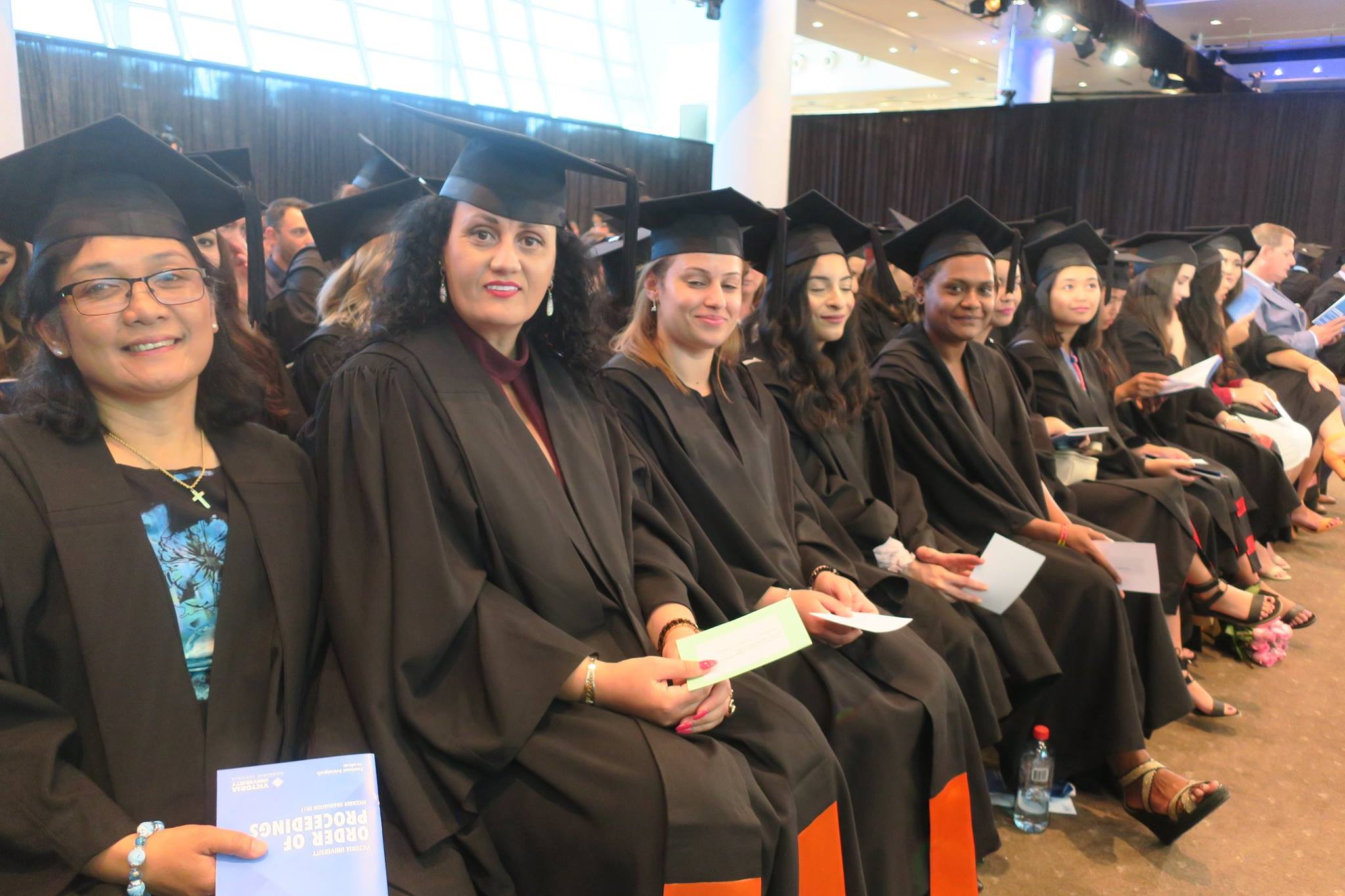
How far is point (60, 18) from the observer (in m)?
10.5

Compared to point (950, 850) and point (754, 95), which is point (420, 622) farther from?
point (754, 95)

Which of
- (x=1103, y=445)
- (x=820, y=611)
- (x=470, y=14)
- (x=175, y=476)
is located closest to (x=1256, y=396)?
(x=1103, y=445)

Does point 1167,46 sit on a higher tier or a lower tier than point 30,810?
higher

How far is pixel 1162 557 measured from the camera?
14.0 ft

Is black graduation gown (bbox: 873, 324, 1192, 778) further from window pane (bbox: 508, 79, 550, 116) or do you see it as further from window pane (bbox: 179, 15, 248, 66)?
window pane (bbox: 508, 79, 550, 116)

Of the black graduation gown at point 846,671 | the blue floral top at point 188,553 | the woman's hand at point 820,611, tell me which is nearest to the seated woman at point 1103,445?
the black graduation gown at point 846,671

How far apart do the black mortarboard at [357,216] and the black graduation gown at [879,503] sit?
1.41 m

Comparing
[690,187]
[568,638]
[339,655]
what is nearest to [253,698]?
[339,655]

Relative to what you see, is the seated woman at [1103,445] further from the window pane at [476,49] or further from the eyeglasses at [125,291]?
the window pane at [476,49]

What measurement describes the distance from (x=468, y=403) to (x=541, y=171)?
582 mm

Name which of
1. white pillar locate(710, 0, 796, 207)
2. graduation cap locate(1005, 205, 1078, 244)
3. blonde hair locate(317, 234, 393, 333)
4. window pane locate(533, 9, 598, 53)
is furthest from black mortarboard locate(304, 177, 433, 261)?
window pane locate(533, 9, 598, 53)

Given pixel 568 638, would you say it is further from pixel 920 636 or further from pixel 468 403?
pixel 920 636

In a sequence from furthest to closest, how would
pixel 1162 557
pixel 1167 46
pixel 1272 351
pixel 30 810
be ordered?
pixel 1167 46, pixel 1272 351, pixel 1162 557, pixel 30 810

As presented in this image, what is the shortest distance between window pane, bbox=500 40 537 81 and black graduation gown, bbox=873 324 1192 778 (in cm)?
1308
